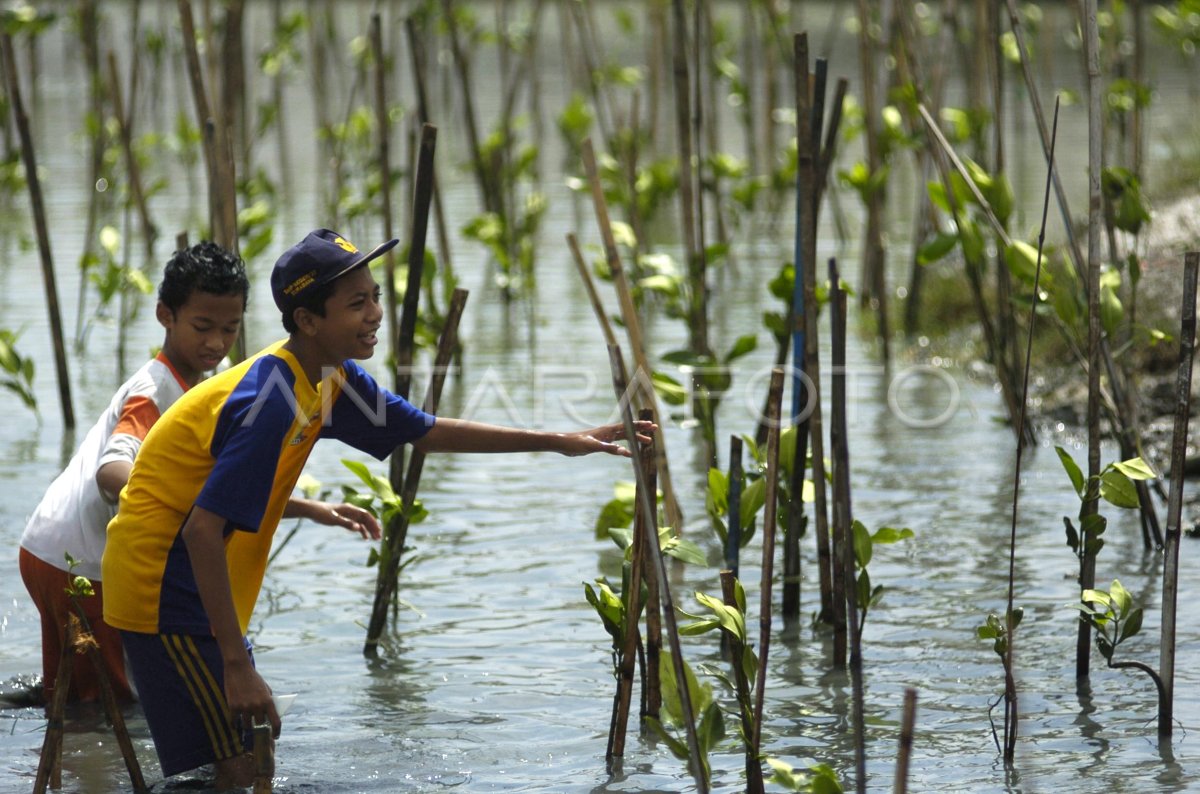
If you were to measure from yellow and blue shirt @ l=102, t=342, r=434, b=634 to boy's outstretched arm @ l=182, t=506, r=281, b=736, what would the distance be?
1.5 inches

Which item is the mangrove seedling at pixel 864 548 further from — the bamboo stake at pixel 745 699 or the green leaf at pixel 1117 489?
the bamboo stake at pixel 745 699

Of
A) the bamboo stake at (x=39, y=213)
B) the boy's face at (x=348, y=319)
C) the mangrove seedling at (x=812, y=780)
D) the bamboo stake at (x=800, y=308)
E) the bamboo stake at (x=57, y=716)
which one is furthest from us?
the bamboo stake at (x=39, y=213)

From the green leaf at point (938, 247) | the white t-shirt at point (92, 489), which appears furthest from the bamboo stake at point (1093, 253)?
the white t-shirt at point (92, 489)

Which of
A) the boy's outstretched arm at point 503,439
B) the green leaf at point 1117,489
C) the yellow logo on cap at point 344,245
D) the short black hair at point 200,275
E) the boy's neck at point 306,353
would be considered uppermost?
the yellow logo on cap at point 344,245

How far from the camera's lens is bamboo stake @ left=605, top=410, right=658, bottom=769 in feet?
9.77

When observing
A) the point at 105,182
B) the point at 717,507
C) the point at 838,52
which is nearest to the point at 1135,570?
the point at 717,507

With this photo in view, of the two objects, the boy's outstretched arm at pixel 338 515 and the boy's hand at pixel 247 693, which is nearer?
the boy's hand at pixel 247 693

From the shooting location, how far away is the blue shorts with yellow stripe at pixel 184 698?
2932 mm

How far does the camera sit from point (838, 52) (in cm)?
2038

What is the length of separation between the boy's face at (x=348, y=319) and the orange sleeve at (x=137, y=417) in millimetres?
532

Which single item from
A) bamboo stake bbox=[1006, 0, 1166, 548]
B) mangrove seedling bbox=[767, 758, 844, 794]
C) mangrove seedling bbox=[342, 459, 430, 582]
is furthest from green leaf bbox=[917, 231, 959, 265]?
mangrove seedling bbox=[767, 758, 844, 794]

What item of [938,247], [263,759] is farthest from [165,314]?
[938,247]

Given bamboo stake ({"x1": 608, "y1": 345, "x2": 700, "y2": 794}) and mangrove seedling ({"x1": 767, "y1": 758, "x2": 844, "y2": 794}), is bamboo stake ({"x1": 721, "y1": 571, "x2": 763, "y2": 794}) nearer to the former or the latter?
bamboo stake ({"x1": 608, "y1": 345, "x2": 700, "y2": 794})

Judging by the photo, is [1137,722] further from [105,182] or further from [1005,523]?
[105,182]
